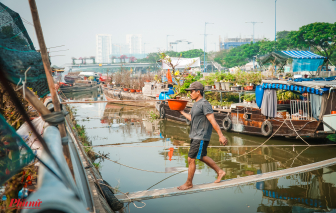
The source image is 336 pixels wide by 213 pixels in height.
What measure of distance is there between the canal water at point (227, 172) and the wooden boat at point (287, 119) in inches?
18.8

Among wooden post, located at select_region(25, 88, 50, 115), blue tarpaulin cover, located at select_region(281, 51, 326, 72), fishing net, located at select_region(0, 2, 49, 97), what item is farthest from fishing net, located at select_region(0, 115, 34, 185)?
blue tarpaulin cover, located at select_region(281, 51, 326, 72)

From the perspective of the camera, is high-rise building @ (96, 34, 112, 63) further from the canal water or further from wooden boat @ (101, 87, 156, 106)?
the canal water

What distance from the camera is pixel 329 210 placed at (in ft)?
14.4

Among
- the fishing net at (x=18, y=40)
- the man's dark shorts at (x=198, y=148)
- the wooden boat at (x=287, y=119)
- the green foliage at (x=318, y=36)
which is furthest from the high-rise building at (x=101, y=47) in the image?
the man's dark shorts at (x=198, y=148)

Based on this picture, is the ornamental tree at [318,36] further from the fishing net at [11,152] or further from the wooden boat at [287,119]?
the fishing net at [11,152]

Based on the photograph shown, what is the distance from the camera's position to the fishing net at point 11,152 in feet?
5.09

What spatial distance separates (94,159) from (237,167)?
4.11 m

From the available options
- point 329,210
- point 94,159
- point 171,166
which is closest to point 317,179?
point 329,210

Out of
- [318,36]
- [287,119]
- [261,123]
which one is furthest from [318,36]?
[287,119]

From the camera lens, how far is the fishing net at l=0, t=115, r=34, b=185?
1553 mm

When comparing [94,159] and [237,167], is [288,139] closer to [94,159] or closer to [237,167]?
[237,167]

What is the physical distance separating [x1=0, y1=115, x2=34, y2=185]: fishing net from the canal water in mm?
3312

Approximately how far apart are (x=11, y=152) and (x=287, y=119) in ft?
31.3

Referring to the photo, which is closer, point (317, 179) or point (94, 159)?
point (317, 179)
